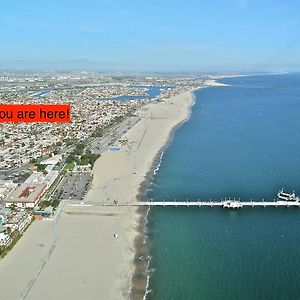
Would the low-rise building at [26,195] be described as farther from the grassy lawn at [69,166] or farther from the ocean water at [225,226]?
the ocean water at [225,226]

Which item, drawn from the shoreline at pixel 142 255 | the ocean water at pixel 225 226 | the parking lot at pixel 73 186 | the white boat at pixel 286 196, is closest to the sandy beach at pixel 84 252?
the shoreline at pixel 142 255

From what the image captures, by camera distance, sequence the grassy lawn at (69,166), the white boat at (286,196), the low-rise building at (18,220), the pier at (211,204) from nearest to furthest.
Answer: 1. the low-rise building at (18,220)
2. the pier at (211,204)
3. the white boat at (286,196)
4. the grassy lawn at (69,166)

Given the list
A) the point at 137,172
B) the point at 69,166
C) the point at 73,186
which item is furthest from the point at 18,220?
the point at 137,172

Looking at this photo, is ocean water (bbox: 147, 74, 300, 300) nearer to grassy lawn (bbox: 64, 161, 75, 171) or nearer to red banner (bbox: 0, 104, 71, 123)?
grassy lawn (bbox: 64, 161, 75, 171)

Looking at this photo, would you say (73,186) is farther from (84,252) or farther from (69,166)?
(84,252)

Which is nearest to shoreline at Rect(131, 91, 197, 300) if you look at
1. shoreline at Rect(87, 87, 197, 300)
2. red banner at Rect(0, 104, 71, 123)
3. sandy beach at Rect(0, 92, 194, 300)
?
shoreline at Rect(87, 87, 197, 300)

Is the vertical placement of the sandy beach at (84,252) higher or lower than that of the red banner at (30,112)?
lower
